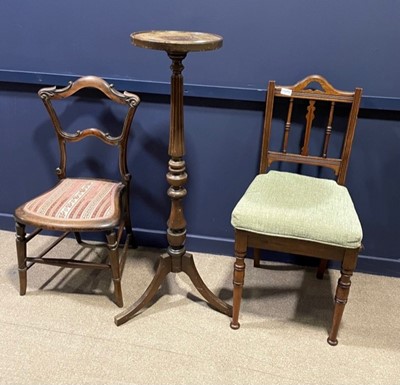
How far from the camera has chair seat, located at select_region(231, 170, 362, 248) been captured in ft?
4.82

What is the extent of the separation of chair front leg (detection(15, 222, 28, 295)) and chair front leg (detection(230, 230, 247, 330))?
2.82 ft

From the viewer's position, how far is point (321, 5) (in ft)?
5.59

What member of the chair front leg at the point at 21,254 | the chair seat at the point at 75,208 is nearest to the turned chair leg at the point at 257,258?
the chair seat at the point at 75,208

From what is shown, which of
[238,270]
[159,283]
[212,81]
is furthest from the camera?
[212,81]

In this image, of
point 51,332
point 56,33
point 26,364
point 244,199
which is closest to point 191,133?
point 244,199

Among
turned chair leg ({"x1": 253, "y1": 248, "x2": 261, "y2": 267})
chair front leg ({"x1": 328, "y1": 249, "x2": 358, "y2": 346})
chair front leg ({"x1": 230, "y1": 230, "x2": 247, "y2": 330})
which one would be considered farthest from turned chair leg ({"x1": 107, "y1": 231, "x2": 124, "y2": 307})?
chair front leg ({"x1": 328, "y1": 249, "x2": 358, "y2": 346})

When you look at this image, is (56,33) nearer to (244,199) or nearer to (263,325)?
(244,199)

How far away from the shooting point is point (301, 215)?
151cm

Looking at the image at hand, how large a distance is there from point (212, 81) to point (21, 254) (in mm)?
1091

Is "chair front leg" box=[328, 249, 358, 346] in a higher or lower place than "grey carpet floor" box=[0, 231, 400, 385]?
higher

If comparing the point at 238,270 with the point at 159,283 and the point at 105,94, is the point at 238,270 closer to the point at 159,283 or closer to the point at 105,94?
the point at 159,283

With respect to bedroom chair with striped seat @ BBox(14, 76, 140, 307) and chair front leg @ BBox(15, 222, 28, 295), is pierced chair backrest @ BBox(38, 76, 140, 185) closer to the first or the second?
bedroom chair with striped seat @ BBox(14, 76, 140, 307)

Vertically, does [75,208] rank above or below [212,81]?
below

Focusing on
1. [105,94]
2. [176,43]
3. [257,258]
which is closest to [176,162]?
[176,43]
